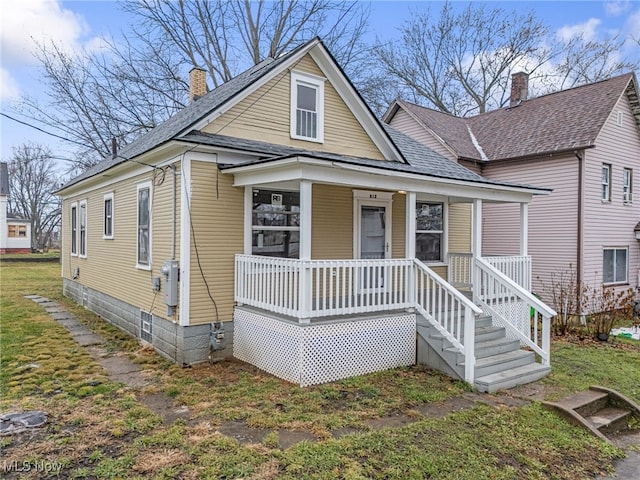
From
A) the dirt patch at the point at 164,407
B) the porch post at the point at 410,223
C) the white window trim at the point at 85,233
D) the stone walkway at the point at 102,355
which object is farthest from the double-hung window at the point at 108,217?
the porch post at the point at 410,223

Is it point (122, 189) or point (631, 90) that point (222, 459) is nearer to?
point (122, 189)

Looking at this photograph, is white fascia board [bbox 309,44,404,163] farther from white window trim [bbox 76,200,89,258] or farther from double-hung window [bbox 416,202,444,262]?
white window trim [bbox 76,200,89,258]

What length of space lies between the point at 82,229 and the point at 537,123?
623 inches

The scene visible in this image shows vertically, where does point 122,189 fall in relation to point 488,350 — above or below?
above

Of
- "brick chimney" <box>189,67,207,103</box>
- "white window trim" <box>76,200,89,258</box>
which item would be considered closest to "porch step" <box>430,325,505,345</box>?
"brick chimney" <box>189,67,207,103</box>

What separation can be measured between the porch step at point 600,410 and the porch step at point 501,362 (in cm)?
109

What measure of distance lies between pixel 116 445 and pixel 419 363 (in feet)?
16.2

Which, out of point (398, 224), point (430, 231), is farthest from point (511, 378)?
point (430, 231)

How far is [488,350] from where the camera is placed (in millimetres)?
7250

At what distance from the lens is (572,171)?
516 inches

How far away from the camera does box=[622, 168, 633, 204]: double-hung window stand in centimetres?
1456

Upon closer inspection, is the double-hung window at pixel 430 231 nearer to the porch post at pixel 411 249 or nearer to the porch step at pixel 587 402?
the porch post at pixel 411 249

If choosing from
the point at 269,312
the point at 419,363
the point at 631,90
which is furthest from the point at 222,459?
the point at 631,90

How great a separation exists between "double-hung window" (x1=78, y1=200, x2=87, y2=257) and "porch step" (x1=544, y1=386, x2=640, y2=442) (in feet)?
42.6
